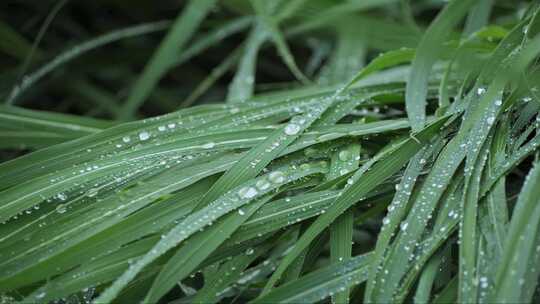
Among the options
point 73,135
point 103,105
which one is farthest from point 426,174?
point 103,105

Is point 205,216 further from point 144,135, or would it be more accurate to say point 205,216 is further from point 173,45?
point 173,45

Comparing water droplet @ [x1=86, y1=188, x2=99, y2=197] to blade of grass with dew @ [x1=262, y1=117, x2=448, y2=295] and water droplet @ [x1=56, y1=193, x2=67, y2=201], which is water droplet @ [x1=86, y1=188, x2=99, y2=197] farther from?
blade of grass with dew @ [x1=262, y1=117, x2=448, y2=295]

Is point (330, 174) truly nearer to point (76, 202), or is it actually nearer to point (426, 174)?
point (426, 174)

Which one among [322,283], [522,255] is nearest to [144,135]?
[322,283]

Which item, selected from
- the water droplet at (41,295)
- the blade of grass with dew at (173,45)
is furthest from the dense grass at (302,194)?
the blade of grass with dew at (173,45)

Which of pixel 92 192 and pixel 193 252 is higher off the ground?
pixel 92 192

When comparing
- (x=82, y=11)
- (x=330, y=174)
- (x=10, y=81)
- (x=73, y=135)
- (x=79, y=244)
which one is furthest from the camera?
(x=82, y=11)
